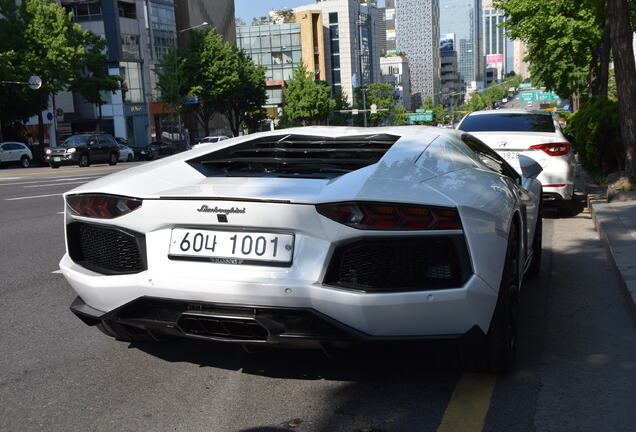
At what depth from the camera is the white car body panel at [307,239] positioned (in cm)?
316

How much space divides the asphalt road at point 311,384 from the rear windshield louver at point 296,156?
92 centimetres

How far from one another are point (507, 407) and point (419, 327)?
581mm

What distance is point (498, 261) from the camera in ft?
11.6

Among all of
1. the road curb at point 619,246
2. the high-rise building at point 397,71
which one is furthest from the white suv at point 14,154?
the high-rise building at point 397,71

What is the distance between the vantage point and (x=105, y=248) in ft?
12.0

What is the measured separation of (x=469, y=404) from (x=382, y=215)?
3.17ft

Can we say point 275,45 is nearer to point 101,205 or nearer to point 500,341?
point 101,205

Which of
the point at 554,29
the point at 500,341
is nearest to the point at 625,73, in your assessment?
the point at 500,341

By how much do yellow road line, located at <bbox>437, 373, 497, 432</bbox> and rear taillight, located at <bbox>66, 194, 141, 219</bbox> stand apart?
1.68 m

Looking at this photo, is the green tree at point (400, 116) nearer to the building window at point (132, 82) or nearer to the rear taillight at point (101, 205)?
the building window at point (132, 82)

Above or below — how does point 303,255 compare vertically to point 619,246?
above

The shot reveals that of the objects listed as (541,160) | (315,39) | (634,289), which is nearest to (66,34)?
(541,160)

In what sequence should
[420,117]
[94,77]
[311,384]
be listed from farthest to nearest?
[420,117] < [94,77] < [311,384]

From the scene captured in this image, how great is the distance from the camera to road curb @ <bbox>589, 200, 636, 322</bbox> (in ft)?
17.4
